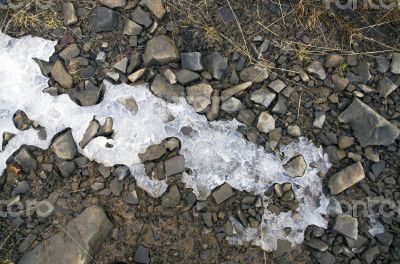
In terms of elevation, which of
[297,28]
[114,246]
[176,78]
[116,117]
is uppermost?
[297,28]

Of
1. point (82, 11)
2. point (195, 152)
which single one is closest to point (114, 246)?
point (195, 152)

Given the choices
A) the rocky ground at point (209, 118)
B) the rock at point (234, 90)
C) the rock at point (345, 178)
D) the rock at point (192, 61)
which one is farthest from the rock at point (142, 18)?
the rock at point (345, 178)

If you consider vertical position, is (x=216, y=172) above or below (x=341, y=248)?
above

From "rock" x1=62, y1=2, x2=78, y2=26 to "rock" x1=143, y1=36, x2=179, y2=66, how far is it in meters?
0.51

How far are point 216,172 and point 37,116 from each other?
1148 mm

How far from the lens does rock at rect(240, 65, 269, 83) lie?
8.95 ft

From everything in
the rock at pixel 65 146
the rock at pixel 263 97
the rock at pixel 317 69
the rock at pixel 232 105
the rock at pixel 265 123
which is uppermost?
the rock at pixel 317 69

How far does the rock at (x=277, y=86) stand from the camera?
2715 mm

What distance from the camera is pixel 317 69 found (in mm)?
2766

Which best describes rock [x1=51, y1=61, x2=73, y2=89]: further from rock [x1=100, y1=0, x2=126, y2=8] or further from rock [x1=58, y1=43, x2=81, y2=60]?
rock [x1=100, y1=0, x2=126, y2=8]

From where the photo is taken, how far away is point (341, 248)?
2.57 metres

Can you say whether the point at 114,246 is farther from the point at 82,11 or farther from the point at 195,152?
the point at 82,11

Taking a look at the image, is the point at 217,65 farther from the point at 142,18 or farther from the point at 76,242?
the point at 76,242

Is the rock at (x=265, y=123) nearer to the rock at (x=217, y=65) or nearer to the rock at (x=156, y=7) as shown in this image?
the rock at (x=217, y=65)
